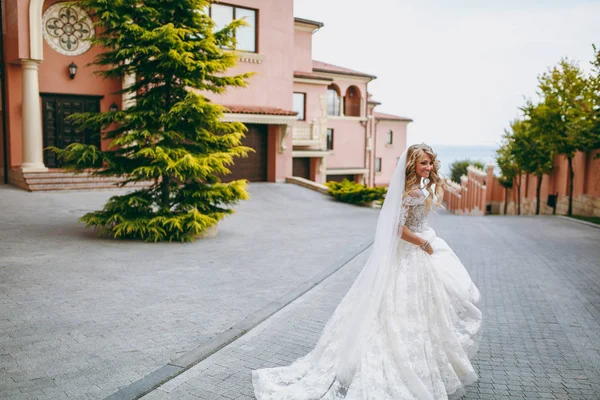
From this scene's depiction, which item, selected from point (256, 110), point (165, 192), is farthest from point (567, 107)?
point (165, 192)

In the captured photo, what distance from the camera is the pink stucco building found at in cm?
1775

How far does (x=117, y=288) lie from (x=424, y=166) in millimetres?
5309

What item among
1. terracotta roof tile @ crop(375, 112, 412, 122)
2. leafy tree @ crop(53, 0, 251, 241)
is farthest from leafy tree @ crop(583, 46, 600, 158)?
terracotta roof tile @ crop(375, 112, 412, 122)

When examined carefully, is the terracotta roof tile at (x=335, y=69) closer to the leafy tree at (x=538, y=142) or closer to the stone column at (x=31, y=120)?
Answer: the leafy tree at (x=538, y=142)

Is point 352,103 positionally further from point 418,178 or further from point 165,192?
point 418,178

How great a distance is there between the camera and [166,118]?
11430 millimetres

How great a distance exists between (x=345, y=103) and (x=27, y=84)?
25.0m

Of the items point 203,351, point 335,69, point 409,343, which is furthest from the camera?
point 335,69

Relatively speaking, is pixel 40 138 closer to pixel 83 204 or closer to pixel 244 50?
pixel 83 204

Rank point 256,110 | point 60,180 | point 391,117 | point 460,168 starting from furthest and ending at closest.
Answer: point 460,168, point 391,117, point 256,110, point 60,180

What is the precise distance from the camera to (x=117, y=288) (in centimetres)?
769

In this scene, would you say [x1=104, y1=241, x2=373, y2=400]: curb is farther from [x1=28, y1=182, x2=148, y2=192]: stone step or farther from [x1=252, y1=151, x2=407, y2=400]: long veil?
[x1=28, y1=182, x2=148, y2=192]: stone step

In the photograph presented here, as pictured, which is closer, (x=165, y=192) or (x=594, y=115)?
(x=165, y=192)

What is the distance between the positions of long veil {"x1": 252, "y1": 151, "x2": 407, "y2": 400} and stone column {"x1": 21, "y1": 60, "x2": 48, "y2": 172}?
16.3 meters
